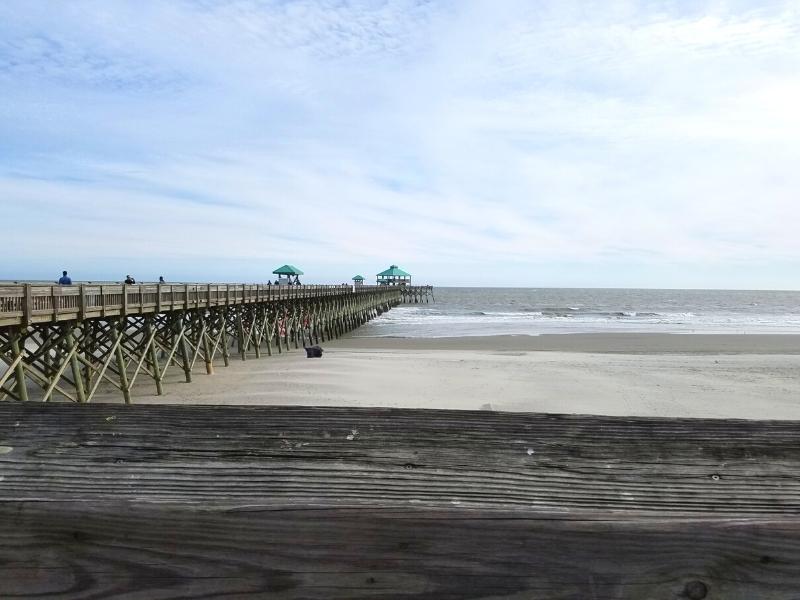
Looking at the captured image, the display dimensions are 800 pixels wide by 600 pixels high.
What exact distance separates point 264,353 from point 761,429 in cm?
2996

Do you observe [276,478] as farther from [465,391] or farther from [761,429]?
[465,391]

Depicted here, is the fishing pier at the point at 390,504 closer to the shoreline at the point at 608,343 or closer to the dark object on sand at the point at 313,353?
the dark object on sand at the point at 313,353

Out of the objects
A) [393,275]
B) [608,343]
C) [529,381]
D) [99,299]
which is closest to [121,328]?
[99,299]

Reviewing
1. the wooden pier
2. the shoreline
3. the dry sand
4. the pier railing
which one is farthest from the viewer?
the shoreline

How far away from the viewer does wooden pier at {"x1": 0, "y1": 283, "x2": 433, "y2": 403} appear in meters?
13.1

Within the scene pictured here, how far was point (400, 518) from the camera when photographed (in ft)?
3.67

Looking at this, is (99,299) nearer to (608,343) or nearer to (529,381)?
(529,381)

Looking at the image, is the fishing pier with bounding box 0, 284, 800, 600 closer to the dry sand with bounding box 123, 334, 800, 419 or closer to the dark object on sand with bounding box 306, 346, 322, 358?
the dry sand with bounding box 123, 334, 800, 419

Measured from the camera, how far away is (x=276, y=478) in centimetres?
124

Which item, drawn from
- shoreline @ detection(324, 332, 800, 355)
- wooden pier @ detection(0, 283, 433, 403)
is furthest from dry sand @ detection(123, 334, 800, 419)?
wooden pier @ detection(0, 283, 433, 403)

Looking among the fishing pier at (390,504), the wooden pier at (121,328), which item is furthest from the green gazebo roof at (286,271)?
the fishing pier at (390,504)

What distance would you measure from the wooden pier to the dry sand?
1.23m

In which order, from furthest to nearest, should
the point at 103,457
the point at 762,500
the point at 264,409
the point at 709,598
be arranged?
the point at 264,409
the point at 103,457
the point at 762,500
the point at 709,598

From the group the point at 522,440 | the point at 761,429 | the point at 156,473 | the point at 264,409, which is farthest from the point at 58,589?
the point at 761,429
